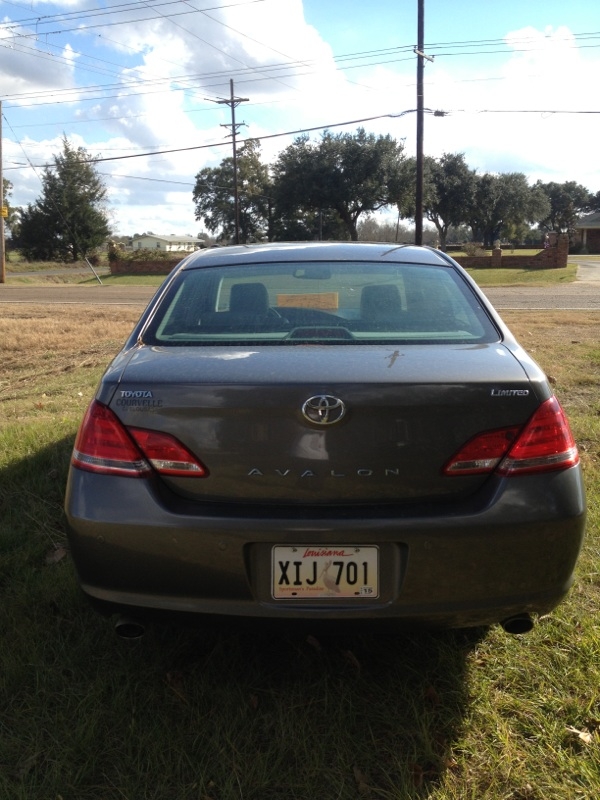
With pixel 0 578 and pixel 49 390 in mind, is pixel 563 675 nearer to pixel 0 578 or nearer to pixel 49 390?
pixel 0 578

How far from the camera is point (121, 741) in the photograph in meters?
2.37

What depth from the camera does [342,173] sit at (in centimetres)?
5572

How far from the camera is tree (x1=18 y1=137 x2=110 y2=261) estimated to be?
5794 centimetres

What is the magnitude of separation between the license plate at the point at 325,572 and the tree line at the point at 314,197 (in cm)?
4514

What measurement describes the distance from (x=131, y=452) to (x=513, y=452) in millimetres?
1169

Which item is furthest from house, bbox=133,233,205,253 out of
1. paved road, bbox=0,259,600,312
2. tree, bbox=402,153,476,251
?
paved road, bbox=0,259,600,312

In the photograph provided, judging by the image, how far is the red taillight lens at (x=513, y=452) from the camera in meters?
2.27

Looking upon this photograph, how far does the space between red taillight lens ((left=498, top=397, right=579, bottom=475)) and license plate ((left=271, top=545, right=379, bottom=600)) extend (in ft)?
1.64

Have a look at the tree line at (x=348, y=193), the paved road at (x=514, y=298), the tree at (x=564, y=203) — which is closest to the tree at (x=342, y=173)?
the tree line at (x=348, y=193)

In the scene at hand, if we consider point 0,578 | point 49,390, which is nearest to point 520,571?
point 0,578

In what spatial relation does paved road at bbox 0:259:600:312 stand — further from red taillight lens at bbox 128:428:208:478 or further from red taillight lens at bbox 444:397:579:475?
red taillight lens at bbox 128:428:208:478

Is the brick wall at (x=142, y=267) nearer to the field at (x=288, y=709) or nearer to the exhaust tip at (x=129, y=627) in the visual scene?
the field at (x=288, y=709)

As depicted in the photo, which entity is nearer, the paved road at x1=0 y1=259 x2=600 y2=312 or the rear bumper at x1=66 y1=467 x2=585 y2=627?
the rear bumper at x1=66 y1=467 x2=585 y2=627

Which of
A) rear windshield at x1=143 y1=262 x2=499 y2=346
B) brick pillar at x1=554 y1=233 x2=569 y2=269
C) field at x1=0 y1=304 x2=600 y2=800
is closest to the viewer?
field at x1=0 y1=304 x2=600 y2=800
